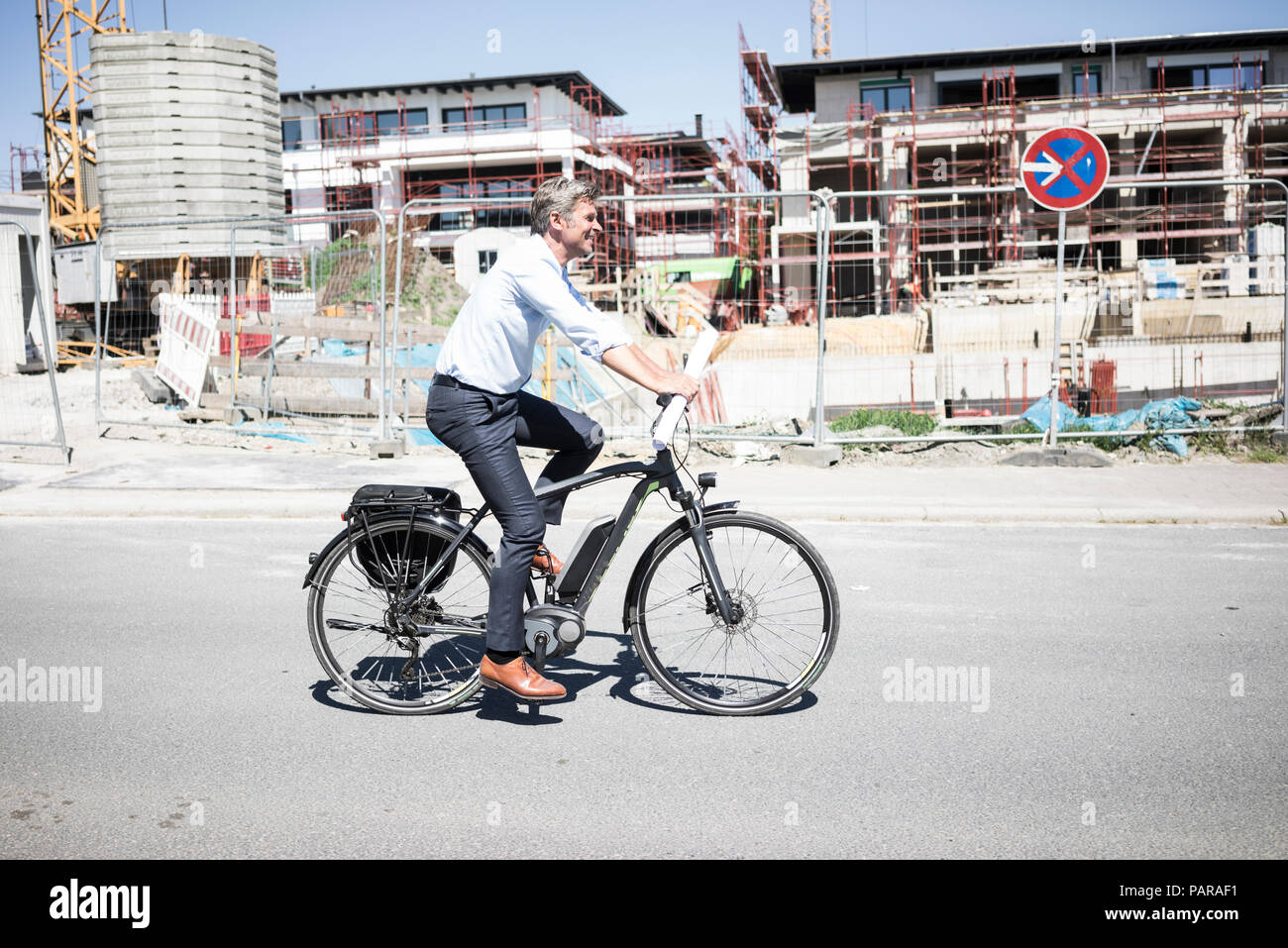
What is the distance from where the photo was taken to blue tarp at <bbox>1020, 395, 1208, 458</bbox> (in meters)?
11.6

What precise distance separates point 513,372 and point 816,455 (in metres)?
7.15

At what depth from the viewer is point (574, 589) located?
15.1 ft

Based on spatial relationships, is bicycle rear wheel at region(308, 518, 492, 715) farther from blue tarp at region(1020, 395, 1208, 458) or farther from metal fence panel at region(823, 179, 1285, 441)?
blue tarp at region(1020, 395, 1208, 458)

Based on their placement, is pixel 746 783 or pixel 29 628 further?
pixel 29 628

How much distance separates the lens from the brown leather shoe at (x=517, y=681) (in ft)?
14.8

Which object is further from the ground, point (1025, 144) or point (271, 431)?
point (1025, 144)

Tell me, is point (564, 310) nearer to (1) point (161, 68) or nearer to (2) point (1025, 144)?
(1) point (161, 68)

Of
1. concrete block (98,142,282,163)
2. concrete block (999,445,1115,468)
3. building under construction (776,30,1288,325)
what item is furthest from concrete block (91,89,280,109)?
concrete block (999,445,1115,468)

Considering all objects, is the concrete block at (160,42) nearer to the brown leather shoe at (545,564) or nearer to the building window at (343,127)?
the brown leather shoe at (545,564)

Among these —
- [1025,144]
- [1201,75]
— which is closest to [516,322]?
[1025,144]

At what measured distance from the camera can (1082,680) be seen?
5082 mm
